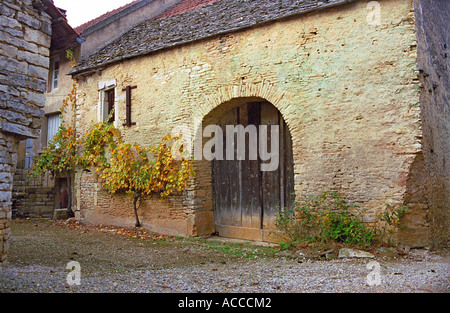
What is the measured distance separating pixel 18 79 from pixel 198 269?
3.19 m

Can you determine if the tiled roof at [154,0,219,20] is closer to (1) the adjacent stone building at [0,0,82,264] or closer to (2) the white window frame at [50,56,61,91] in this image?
(2) the white window frame at [50,56,61,91]

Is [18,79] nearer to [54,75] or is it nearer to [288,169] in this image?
[288,169]

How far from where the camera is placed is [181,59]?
24.2 feet

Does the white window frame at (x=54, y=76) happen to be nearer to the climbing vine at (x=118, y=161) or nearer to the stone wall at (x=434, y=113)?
the climbing vine at (x=118, y=161)

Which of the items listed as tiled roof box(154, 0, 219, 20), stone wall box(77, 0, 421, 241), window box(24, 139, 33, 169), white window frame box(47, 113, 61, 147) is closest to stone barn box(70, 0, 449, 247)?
stone wall box(77, 0, 421, 241)

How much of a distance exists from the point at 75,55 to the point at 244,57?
5667 millimetres

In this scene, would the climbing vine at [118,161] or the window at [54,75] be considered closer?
the climbing vine at [118,161]

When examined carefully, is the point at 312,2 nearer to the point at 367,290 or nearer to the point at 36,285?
the point at 367,290

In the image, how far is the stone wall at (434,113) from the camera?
5.20 m

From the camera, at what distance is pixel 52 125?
11.7m

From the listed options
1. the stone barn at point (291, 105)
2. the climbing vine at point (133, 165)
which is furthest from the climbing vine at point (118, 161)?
the stone barn at point (291, 105)

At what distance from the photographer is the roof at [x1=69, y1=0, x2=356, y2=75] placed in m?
6.33

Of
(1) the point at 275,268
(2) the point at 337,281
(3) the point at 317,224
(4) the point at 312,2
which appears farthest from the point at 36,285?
(4) the point at 312,2

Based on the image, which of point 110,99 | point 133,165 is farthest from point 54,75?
point 133,165
